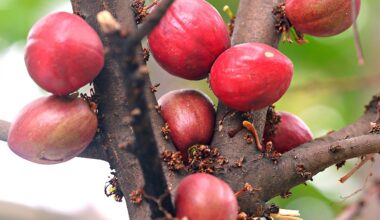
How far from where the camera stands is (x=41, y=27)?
3.93 ft

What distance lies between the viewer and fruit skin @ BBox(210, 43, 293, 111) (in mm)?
1236

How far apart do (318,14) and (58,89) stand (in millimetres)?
609

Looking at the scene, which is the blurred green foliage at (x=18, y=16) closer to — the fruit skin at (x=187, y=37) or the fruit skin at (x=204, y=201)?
the fruit skin at (x=187, y=37)

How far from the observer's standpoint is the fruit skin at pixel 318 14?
1395 mm

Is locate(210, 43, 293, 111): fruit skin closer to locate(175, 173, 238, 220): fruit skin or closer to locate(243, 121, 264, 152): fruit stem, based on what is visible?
locate(243, 121, 264, 152): fruit stem

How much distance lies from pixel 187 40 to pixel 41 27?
299 millimetres

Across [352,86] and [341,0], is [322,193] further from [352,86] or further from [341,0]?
[341,0]

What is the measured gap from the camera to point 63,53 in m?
1.18

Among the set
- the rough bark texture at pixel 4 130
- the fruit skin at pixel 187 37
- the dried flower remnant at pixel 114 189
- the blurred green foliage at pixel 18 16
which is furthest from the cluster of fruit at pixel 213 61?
the blurred green foliage at pixel 18 16

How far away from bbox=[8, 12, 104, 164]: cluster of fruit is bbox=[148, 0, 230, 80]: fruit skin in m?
0.15

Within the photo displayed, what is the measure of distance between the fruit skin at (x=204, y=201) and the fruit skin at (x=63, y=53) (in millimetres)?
305

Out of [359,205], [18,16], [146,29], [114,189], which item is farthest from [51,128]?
[18,16]

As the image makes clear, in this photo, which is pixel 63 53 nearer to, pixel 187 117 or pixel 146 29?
pixel 187 117

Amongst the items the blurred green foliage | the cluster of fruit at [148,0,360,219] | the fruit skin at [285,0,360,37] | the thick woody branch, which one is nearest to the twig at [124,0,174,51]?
the thick woody branch
